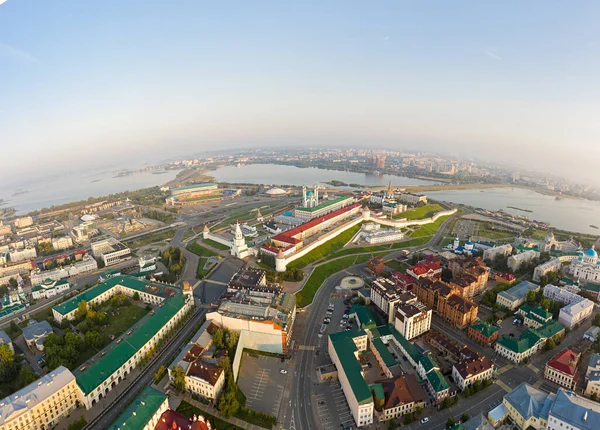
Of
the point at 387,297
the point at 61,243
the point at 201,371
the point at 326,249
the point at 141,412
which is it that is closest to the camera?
the point at 141,412

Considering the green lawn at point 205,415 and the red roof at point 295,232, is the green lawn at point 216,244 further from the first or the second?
the green lawn at point 205,415

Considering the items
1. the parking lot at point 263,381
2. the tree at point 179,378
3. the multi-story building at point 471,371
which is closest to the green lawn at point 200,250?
the parking lot at point 263,381

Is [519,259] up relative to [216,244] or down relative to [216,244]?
up

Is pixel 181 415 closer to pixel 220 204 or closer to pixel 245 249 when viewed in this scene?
pixel 245 249

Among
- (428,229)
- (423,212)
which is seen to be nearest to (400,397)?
(428,229)

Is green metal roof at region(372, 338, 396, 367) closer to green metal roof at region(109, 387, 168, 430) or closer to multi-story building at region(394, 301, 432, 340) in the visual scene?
multi-story building at region(394, 301, 432, 340)

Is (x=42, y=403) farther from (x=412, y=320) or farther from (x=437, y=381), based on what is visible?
(x=412, y=320)
